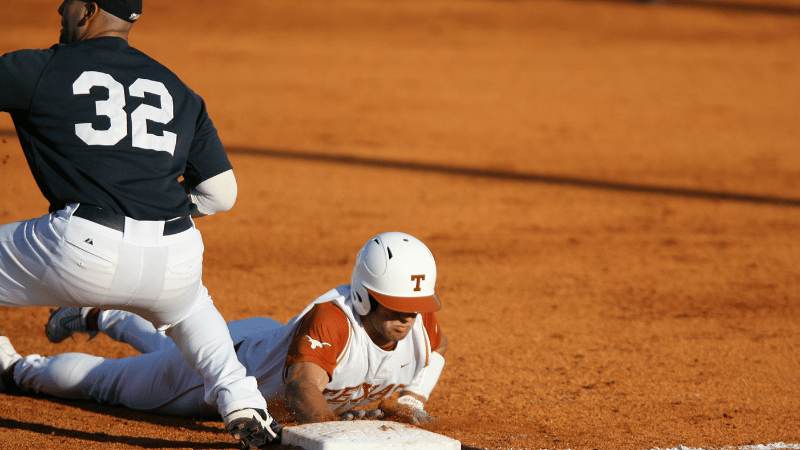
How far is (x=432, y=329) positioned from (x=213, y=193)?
4.29 feet

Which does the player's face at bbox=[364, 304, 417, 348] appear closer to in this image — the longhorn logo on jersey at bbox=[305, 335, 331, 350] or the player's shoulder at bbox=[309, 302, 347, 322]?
the player's shoulder at bbox=[309, 302, 347, 322]

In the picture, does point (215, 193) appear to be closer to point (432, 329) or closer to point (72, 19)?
point (72, 19)

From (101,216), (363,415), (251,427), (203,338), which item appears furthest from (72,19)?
Result: (363,415)

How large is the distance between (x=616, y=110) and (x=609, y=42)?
4264mm

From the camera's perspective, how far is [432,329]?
4289mm

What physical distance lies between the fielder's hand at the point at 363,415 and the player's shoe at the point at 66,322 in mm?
1608

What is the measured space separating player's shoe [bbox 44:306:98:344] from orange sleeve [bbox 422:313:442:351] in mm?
1899

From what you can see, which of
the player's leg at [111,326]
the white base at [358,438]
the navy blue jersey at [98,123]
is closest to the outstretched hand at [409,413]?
the white base at [358,438]

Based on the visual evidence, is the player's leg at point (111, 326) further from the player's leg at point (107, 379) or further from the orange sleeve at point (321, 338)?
the orange sleeve at point (321, 338)

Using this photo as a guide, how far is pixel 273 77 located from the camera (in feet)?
46.2

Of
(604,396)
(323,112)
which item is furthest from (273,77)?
(604,396)

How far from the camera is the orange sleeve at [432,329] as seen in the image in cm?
427

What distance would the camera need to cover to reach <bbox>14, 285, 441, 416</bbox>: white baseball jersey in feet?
12.8

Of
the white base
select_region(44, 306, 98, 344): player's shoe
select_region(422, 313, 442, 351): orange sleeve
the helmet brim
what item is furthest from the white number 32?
select_region(44, 306, 98, 344): player's shoe
